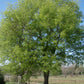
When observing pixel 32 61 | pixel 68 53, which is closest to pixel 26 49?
pixel 32 61

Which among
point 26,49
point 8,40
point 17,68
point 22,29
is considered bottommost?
point 17,68

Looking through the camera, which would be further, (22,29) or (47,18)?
(22,29)

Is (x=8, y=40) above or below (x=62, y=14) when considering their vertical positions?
below

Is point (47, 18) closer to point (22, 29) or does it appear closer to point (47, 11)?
point (47, 11)

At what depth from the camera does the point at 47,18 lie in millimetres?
13578

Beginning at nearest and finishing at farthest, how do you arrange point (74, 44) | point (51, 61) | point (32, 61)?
point (51, 61), point (32, 61), point (74, 44)

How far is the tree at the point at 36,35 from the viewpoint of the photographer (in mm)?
13164

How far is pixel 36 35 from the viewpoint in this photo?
14414 mm

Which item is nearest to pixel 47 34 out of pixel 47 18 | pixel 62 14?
pixel 47 18

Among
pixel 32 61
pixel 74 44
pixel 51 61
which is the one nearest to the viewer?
pixel 51 61

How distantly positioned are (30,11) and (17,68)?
6.51 m

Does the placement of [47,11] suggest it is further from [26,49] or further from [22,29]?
[26,49]

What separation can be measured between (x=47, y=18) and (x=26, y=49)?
397cm

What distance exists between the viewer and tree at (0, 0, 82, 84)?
518 inches
